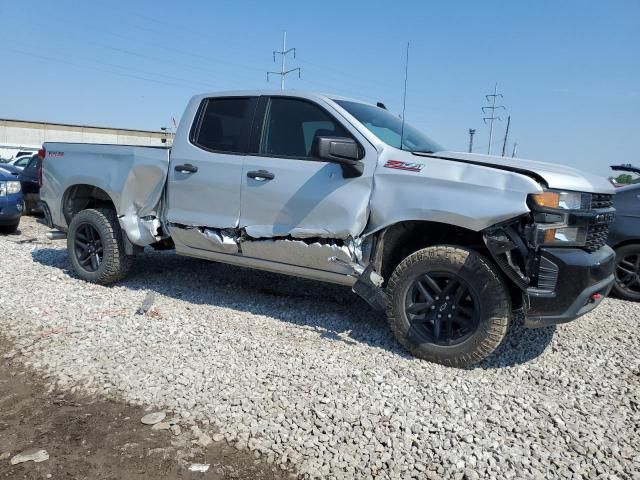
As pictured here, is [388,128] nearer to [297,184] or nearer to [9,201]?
[297,184]

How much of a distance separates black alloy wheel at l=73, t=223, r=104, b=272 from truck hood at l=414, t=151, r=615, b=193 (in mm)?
3783

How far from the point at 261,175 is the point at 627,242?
451 centimetres

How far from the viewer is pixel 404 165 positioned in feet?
12.4

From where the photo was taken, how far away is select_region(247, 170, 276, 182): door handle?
14.1 ft

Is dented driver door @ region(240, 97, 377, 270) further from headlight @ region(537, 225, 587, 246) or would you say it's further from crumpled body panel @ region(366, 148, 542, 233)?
headlight @ region(537, 225, 587, 246)

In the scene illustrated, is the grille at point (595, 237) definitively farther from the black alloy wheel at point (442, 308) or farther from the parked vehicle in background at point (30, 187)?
the parked vehicle in background at point (30, 187)

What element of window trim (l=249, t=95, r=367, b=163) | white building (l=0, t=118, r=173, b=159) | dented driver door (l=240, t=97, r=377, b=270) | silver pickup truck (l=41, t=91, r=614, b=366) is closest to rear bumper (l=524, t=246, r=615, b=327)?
silver pickup truck (l=41, t=91, r=614, b=366)

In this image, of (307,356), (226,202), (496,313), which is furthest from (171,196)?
(496,313)

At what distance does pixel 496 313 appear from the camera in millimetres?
3469

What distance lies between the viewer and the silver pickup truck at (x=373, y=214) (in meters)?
3.36

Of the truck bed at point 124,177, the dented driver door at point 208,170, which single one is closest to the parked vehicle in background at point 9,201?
the truck bed at point 124,177

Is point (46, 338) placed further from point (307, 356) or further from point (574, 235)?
point (574, 235)

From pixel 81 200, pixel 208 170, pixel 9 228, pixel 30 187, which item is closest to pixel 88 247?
pixel 81 200

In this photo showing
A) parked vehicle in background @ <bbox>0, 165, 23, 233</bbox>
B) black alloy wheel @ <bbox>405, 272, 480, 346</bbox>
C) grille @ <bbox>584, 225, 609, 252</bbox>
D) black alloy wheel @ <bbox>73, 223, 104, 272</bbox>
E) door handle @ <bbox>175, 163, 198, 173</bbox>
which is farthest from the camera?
parked vehicle in background @ <bbox>0, 165, 23, 233</bbox>
